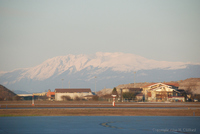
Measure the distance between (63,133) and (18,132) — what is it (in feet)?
12.5

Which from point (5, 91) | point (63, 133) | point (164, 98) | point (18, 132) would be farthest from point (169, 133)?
point (5, 91)

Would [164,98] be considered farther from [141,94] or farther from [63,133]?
[63,133]

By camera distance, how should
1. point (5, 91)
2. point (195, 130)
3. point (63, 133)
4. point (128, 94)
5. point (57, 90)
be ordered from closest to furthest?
point (63, 133) < point (195, 130) < point (128, 94) < point (57, 90) < point (5, 91)

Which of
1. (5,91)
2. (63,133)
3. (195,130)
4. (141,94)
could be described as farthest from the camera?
(5,91)

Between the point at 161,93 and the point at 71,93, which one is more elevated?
the point at 71,93

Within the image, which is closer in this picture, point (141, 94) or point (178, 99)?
point (178, 99)

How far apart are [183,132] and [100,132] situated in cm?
697

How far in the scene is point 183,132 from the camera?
2502 cm

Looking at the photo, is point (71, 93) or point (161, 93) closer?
point (161, 93)

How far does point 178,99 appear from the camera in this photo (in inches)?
4392

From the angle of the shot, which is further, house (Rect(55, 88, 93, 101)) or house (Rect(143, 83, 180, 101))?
house (Rect(55, 88, 93, 101))

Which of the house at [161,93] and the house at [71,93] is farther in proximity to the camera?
the house at [71,93]

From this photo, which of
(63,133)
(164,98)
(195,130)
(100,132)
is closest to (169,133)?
(195,130)

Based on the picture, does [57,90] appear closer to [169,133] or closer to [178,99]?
[178,99]
